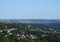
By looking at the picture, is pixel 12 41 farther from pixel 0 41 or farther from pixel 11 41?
pixel 0 41

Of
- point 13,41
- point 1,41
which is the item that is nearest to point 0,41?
point 1,41

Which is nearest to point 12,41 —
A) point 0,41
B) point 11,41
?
point 11,41

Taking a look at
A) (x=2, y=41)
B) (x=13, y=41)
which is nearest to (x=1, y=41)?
(x=2, y=41)

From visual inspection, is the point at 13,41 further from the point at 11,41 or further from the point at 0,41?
the point at 0,41

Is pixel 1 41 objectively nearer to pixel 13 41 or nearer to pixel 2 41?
pixel 2 41
